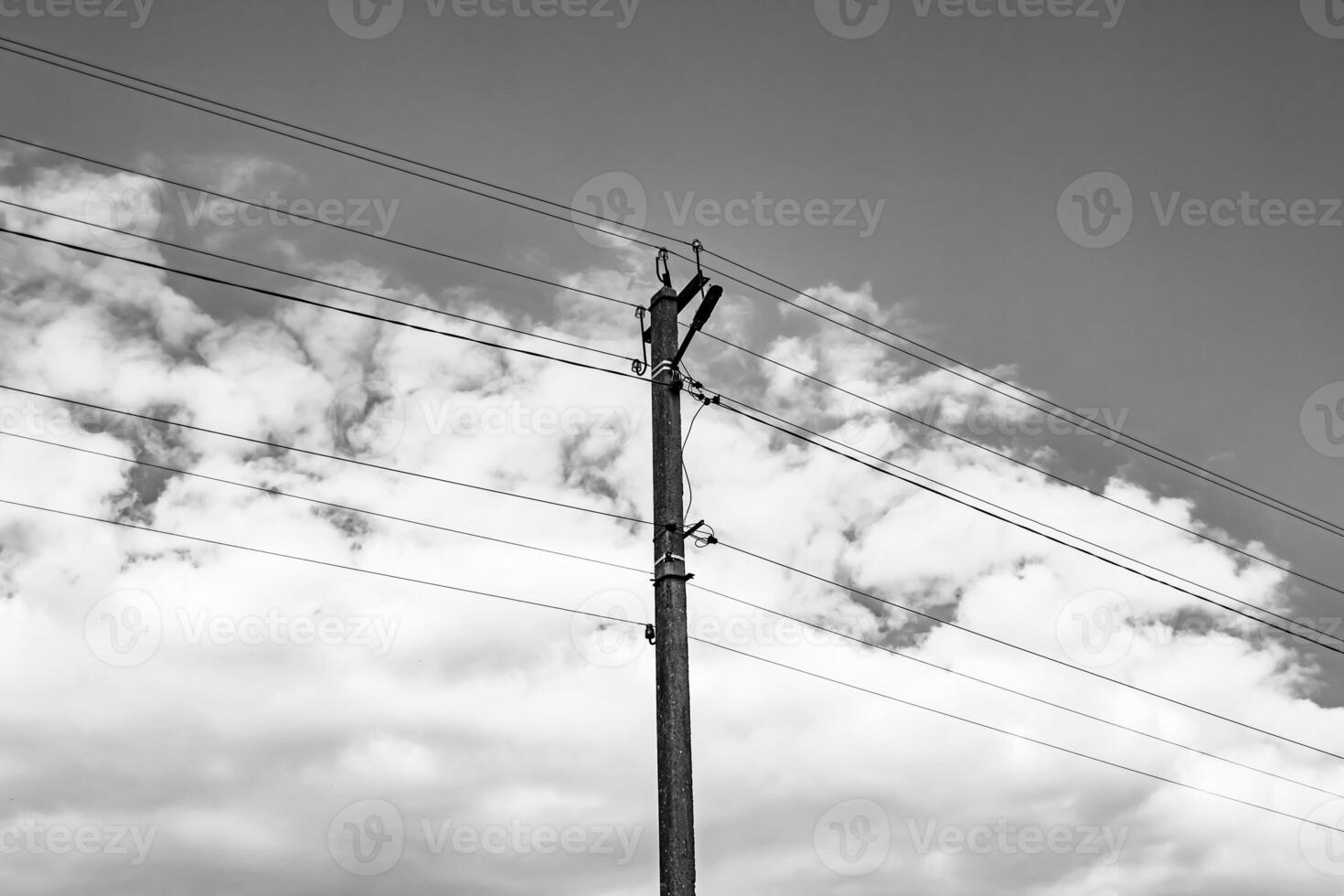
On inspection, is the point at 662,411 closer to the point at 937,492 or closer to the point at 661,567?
the point at 661,567

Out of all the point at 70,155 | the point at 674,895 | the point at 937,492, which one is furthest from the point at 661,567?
the point at 70,155

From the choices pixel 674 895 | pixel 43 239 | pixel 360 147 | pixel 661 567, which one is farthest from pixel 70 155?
pixel 674 895

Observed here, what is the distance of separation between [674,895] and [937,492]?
713 cm

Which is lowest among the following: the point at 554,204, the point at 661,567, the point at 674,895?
the point at 674,895

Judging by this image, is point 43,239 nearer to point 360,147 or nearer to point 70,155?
point 70,155

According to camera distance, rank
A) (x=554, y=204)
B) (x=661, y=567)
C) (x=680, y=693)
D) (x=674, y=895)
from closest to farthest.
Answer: (x=674, y=895), (x=680, y=693), (x=661, y=567), (x=554, y=204)

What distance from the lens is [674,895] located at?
9398 mm

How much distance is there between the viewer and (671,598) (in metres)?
10.7

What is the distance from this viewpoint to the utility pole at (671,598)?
9.62m

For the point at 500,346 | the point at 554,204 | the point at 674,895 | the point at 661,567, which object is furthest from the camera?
the point at 554,204

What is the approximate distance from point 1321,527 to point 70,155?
2037cm

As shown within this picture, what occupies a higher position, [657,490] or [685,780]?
[657,490]

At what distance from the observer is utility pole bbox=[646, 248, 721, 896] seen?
9.62 metres

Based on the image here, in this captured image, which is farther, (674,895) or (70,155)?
(70,155)
